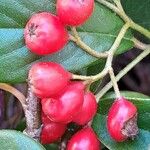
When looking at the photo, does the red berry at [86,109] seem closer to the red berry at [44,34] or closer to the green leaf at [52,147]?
the red berry at [44,34]

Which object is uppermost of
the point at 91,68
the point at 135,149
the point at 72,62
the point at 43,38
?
the point at 43,38

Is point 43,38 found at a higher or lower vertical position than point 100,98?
higher

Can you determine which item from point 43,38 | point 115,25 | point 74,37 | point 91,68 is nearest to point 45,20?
point 43,38

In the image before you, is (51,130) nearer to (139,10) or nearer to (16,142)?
(16,142)

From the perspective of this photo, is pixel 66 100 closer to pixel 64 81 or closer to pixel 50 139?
pixel 64 81

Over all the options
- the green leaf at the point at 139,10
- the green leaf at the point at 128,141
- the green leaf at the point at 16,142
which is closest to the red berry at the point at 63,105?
the green leaf at the point at 16,142
